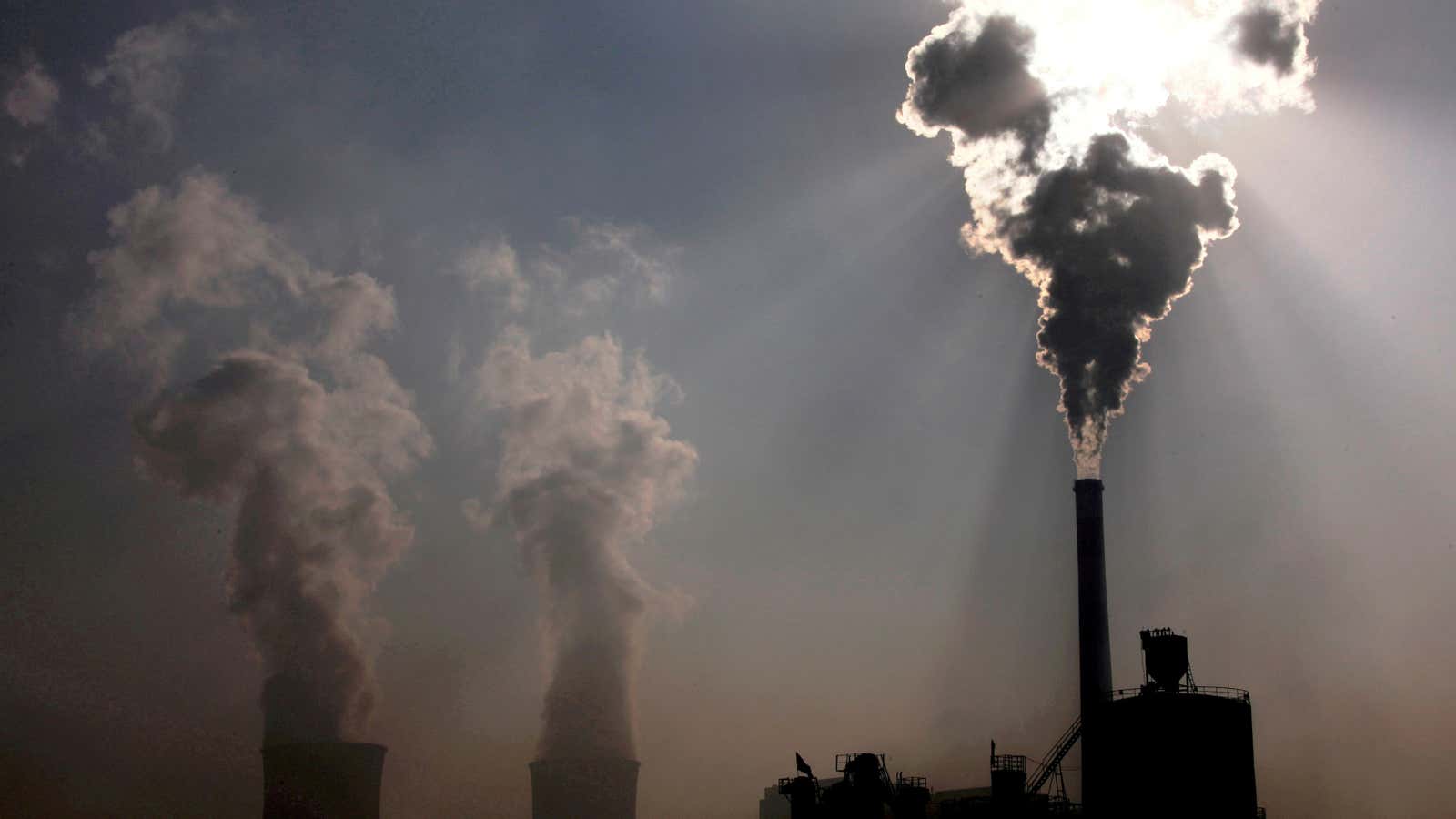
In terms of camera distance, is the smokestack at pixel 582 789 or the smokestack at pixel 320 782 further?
the smokestack at pixel 582 789

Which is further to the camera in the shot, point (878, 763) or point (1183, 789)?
point (878, 763)

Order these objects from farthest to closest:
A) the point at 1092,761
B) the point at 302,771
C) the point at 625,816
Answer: the point at 625,816
the point at 302,771
the point at 1092,761

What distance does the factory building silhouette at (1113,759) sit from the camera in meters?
31.9

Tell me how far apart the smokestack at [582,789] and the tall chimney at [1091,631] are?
21452 mm

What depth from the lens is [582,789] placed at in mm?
49406

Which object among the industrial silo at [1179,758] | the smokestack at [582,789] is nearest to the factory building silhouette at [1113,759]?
the industrial silo at [1179,758]

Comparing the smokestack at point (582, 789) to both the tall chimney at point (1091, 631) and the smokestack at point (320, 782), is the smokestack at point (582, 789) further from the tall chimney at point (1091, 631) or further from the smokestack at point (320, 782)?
the tall chimney at point (1091, 631)

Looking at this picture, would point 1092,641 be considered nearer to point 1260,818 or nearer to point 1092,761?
point 1092,761

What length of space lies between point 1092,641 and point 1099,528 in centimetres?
348

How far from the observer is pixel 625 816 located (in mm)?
49375

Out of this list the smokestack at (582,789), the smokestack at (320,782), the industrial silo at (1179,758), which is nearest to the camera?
the industrial silo at (1179,758)

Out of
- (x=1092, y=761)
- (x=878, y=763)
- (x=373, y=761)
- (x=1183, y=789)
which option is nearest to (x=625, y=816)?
(x=373, y=761)

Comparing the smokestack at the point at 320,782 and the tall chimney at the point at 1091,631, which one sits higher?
the tall chimney at the point at 1091,631

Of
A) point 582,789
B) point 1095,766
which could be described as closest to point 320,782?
point 582,789
